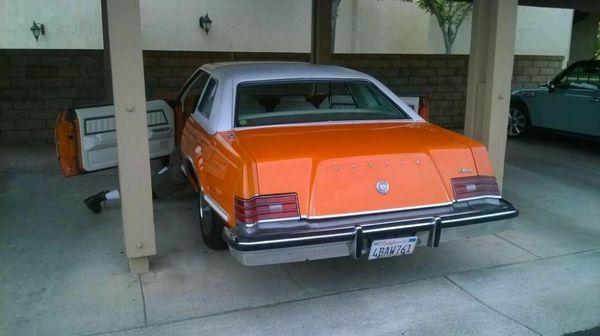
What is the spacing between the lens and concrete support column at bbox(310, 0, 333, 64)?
894cm

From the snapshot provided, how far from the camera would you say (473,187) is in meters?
3.75

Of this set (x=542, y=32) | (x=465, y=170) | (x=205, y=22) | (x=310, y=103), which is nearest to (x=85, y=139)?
(x=310, y=103)

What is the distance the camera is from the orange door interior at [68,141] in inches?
184

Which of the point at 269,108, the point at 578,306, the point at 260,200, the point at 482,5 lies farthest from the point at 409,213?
the point at 482,5

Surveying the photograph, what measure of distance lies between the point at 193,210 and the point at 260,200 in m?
2.58

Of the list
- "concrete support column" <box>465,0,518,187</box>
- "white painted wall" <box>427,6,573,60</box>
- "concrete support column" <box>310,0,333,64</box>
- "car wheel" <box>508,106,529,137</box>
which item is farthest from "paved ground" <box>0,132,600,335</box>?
"white painted wall" <box>427,6,573,60</box>

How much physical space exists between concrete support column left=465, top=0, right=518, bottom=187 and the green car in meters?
4.26

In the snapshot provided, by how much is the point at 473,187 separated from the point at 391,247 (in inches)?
29.6

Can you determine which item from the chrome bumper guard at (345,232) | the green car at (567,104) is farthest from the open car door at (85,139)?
the green car at (567,104)

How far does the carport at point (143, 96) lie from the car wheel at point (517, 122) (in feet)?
17.2

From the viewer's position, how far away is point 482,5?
198 inches

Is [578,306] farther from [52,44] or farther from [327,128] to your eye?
[52,44]

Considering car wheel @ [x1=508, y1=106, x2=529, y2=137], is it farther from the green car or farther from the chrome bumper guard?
the chrome bumper guard

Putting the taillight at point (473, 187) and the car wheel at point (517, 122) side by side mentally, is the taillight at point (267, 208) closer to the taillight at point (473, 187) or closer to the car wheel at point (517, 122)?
the taillight at point (473, 187)
